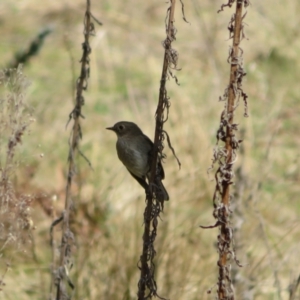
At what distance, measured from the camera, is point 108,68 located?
679 cm

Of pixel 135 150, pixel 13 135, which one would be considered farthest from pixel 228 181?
pixel 135 150

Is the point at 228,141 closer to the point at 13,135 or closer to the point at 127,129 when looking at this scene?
the point at 13,135

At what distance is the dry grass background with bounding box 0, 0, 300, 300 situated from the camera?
354cm

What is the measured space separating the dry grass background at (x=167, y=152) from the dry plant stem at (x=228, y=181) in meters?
0.51

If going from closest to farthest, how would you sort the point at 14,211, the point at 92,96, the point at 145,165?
the point at 14,211 → the point at 145,165 → the point at 92,96

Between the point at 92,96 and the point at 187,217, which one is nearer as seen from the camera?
the point at 187,217

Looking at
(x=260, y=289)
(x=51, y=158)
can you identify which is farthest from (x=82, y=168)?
(x=260, y=289)

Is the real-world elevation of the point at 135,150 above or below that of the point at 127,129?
below

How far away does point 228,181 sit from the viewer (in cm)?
173

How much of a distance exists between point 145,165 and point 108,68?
3.98 meters

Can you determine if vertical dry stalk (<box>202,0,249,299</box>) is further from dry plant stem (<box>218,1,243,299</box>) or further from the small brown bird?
the small brown bird

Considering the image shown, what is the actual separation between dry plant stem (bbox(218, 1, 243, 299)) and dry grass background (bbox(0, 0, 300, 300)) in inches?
20.2

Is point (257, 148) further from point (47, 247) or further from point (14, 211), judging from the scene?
point (14, 211)

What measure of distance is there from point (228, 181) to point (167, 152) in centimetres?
294
